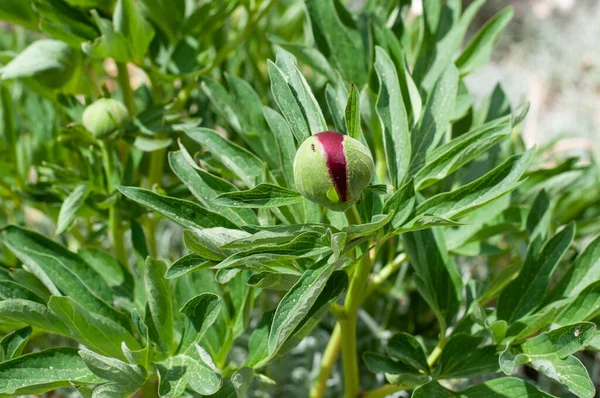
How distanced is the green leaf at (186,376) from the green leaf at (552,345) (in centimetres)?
25

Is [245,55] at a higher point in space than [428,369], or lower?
higher

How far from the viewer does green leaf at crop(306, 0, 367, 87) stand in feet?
2.91

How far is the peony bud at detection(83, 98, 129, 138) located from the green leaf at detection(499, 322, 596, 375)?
1.64 ft

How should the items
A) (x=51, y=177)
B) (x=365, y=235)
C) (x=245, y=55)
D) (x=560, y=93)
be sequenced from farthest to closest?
(x=560, y=93) < (x=245, y=55) < (x=51, y=177) < (x=365, y=235)

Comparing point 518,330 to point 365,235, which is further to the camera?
point 518,330

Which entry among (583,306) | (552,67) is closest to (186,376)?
(583,306)

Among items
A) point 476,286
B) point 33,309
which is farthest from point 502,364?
point 33,309

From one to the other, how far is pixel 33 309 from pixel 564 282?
1.72ft

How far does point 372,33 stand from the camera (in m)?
0.86

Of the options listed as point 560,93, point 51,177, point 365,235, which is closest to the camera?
point 365,235

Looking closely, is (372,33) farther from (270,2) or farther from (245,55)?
(245,55)

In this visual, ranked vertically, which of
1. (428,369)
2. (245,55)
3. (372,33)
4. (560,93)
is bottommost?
(560,93)

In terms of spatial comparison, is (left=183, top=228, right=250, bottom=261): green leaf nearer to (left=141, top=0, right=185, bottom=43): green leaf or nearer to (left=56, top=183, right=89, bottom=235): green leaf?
(left=56, top=183, right=89, bottom=235): green leaf

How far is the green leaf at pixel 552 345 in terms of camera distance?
613mm
